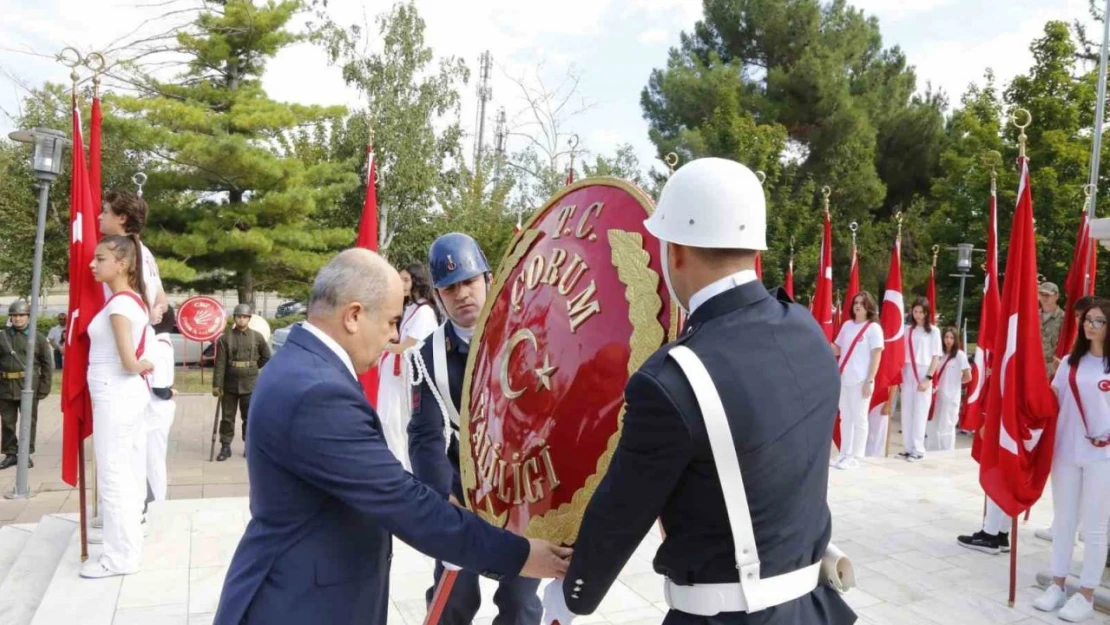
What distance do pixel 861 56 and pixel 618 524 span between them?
86.1ft

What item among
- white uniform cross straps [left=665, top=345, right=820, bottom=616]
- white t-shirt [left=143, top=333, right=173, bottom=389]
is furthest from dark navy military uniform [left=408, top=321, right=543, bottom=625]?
white t-shirt [left=143, top=333, right=173, bottom=389]

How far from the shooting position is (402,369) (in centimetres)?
695

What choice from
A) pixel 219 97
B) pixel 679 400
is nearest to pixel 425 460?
pixel 679 400

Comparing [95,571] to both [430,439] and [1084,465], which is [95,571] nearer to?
[430,439]

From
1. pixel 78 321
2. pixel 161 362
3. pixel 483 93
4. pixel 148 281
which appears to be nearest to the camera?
pixel 78 321

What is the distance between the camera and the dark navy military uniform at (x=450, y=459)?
2936 mm

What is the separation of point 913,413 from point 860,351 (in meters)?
1.80

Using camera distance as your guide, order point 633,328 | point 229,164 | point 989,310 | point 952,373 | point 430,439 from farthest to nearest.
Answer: point 229,164
point 952,373
point 989,310
point 430,439
point 633,328

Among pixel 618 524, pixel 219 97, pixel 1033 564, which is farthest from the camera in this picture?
pixel 219 97

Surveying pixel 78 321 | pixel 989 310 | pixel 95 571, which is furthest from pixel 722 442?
pixel 989 310

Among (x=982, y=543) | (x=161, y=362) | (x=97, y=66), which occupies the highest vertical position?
(x=97, y=66)

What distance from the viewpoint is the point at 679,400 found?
4.72 ft

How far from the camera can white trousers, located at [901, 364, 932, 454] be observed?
369 inches

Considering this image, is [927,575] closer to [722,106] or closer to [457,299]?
[457,299]
